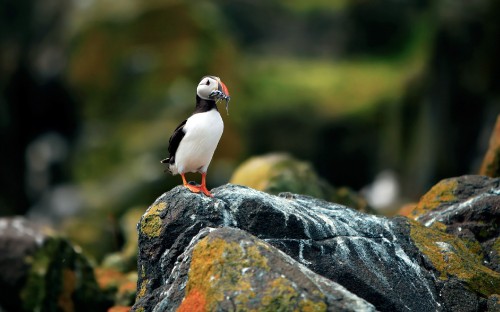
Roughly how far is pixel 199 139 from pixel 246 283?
7.14 ft

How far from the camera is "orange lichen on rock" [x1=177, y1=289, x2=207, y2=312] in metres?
7.50

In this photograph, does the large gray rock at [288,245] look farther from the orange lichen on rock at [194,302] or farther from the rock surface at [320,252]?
the orange lichen on rock at [194,302]

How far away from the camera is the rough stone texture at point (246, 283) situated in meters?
7.32

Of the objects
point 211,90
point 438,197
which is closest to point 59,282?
point 211,90

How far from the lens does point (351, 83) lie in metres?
34.2

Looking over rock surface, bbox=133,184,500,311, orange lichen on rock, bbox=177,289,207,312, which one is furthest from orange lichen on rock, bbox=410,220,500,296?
orange lichen on rock, bbox=177,289,207,312

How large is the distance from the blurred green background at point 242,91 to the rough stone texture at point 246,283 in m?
16.1

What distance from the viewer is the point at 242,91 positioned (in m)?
32.7

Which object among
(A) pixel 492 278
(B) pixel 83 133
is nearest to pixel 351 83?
(B) pixel 83 133

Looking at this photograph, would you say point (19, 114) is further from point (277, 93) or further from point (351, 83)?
point (351, 83)

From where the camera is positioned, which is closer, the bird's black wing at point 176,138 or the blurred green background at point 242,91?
the bird's black wing at point 176,138

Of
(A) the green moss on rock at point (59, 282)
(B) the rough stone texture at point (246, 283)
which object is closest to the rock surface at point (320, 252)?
(B) the rough stone texture at point (246, 283)

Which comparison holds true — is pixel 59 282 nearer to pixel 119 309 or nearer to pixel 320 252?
pixel 119 309

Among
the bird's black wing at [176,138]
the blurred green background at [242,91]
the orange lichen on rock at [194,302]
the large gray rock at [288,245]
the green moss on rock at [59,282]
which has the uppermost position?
the blurred green background at [242,91]
